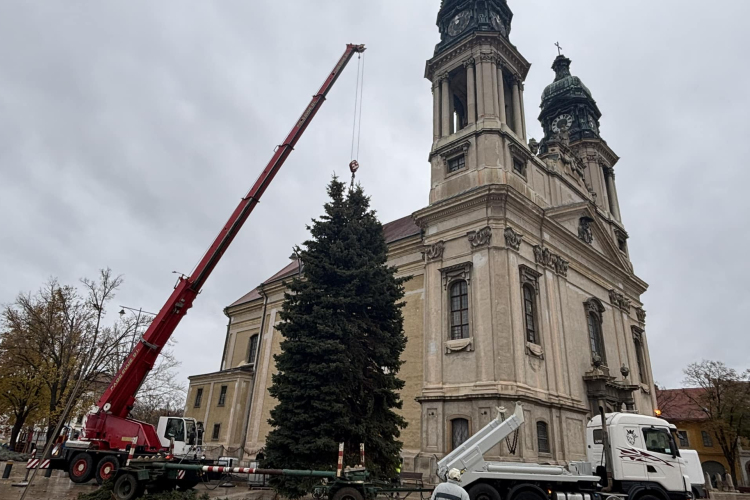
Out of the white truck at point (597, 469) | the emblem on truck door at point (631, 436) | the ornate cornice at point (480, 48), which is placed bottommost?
the white truck at point (597, 469)

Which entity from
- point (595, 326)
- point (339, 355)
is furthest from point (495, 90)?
point (339, 355)

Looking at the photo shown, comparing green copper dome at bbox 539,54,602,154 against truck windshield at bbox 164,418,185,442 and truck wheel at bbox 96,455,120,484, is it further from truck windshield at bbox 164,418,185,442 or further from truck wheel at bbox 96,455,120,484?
truck wheel at bbox 96,455,120,484

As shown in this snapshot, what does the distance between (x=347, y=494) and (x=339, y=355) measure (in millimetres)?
3899

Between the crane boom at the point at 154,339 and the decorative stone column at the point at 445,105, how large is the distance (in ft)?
37.6

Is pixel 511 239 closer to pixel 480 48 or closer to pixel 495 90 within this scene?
pixel 495 90

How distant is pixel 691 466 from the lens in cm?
1271

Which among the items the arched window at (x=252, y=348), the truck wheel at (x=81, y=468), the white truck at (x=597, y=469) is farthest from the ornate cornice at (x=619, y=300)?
the truck wheel at (x=81, y=468)

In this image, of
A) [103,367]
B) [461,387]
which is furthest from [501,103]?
[103,367]

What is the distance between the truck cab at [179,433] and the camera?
63.1 feet

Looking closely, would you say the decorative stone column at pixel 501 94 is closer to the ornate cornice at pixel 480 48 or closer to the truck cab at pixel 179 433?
the ornate cornice at pixel 480 48

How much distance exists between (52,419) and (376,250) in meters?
21.6

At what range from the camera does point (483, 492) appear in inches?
428

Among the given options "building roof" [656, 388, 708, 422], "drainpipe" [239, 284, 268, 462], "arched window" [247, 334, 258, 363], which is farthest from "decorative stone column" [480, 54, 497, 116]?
"building roof" [656, 388, 708, 422]

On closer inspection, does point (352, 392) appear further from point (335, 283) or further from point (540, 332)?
point (540, 332)
